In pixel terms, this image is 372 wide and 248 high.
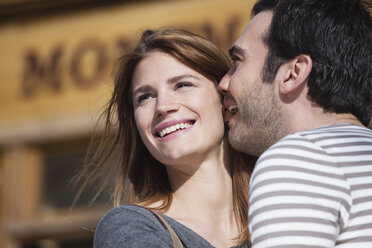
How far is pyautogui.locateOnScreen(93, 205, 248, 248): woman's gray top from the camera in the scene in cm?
169

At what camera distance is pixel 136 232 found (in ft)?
5.63

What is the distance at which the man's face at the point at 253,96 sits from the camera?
1773 mm

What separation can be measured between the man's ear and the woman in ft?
1.52

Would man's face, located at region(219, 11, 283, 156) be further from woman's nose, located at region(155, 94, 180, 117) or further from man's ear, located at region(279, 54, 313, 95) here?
woman's nose, located at region(155, 94, 180, 117)

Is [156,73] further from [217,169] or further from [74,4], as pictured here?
[74,4]

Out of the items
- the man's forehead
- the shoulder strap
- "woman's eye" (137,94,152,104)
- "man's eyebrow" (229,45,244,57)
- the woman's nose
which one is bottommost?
the shoulder strap

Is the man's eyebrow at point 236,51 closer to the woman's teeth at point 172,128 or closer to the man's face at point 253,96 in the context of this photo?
the man's face at point 253,96

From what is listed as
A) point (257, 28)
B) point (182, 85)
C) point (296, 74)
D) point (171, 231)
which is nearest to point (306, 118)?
point (296, 74)

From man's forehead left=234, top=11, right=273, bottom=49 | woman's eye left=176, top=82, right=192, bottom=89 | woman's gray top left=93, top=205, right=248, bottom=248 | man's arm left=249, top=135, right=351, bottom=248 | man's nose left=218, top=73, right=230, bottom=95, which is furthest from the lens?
woman's eye left=176, top=82, right=192, bottom=89

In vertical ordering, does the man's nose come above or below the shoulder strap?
above

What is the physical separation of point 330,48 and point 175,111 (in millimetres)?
618

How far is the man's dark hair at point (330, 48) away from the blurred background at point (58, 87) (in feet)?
9.78

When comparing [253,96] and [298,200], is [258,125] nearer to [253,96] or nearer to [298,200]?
[253,96]

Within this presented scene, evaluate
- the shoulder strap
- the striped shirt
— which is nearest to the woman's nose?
the shoulder strap
